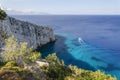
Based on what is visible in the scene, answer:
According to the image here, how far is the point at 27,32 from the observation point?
124562 mm

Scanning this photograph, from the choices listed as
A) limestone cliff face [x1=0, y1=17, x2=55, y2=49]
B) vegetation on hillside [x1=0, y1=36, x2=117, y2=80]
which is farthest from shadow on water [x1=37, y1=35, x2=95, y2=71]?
vegetation on hillside [x1=0, y1=36, x2=117, y2=80]

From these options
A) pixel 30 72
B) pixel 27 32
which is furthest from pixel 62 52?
pixel 30 72

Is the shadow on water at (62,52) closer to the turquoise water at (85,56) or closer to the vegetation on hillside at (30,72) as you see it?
the turquoise water at (85,56)

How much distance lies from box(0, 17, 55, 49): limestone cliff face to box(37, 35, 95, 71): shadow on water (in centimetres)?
477

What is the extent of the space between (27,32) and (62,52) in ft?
78.7

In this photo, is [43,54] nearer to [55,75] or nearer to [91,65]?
[91,65]

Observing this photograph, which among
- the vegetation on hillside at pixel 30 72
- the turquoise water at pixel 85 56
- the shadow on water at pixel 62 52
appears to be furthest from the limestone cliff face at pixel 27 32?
the vegetation on hillside at pixel 30 72

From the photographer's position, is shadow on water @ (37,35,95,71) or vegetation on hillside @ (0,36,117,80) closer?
vegetation on hillside @ (0,36,117,80)

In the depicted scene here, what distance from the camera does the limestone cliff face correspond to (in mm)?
104125

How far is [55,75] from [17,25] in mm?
74721

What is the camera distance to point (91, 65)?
8988cm

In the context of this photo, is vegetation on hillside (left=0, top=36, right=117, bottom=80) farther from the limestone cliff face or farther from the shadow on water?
the limestone cliff face

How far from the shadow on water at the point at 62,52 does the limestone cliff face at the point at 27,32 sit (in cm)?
477

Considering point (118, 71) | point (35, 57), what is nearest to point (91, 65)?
point (118, 71)
